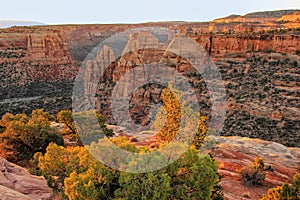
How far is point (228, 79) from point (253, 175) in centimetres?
2000

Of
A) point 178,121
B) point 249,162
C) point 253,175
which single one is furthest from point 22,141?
point 249,162

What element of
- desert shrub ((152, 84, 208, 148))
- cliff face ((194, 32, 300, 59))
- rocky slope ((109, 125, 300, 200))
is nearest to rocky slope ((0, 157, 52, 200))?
desert shrub ((152, 84, 208, 148))

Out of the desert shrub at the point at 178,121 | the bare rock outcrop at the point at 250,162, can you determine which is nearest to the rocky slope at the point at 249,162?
the bare rock outcrop at the point at 250,162

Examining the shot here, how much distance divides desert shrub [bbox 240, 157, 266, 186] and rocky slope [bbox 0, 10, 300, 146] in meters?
10.8

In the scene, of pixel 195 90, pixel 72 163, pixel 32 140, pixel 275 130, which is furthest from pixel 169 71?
pixel 72 163

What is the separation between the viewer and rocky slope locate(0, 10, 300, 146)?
1094 inches

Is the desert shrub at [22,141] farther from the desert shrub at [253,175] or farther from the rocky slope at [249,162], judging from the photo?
the desert shrub at [253,175]

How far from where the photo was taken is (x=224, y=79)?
3444cm

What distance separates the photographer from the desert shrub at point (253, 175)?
1558cm

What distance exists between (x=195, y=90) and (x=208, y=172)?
24590 mm

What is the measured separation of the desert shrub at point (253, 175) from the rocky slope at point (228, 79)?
10801 millimetres

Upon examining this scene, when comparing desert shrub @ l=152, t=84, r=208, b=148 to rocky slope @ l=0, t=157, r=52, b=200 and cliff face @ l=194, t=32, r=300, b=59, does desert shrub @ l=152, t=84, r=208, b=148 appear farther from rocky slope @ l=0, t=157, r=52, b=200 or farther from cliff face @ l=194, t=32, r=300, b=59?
cliff face @ l=194, t=32, r=300, b=59

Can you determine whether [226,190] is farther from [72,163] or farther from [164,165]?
[72,163]

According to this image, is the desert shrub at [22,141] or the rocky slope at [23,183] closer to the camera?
the rocky slope at [23,183]
